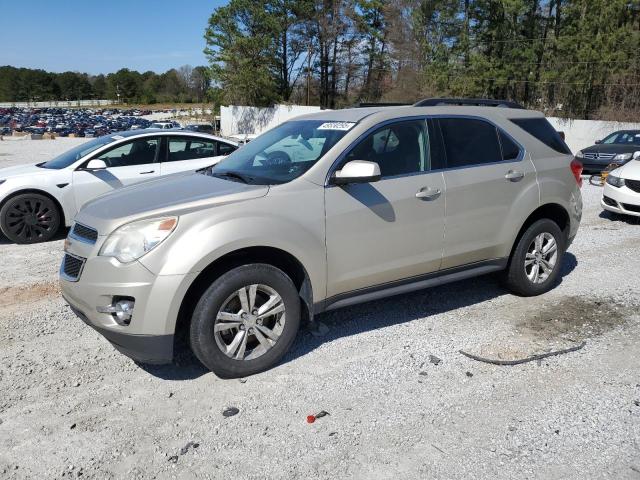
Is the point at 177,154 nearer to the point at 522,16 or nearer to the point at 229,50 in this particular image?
the point at 522,16

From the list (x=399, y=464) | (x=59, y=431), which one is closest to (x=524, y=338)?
(x=399, y=464)

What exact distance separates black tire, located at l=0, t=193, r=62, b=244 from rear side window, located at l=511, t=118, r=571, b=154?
19.9 feet

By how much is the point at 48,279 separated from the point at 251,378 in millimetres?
Result: 3271

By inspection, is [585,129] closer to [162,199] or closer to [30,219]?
[30,219]

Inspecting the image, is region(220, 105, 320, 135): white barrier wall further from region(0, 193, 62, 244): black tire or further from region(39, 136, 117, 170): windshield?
region(0, 193, 62, 244): black tire

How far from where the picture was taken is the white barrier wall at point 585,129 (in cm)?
2570

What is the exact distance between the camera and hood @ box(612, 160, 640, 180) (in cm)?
852

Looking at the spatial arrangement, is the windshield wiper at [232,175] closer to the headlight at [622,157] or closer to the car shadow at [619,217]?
the car shadow at [619,217]

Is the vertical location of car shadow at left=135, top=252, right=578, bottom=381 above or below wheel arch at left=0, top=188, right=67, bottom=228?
below

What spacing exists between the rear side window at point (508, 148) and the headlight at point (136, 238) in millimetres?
3006

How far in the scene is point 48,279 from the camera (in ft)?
18.7

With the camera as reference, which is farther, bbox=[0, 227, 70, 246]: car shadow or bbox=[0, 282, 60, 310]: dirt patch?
bbox=[0, 227, 70, 246]: car shadow

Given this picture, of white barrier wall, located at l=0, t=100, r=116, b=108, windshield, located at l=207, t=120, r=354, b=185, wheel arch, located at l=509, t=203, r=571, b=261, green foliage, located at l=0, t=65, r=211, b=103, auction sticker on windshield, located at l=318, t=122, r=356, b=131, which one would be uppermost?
green foliage, located at l=0, t=65, r=211, b=103

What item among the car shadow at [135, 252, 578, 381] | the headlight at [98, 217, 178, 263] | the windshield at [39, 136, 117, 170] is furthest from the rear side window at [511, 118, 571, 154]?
the windshield at [39, 136, 117, 170]
